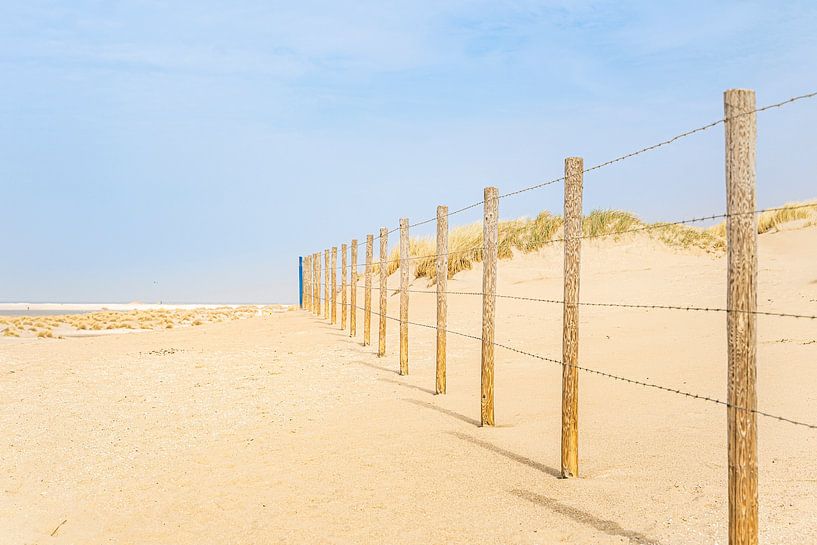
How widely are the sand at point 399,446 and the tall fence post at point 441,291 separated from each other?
1.18ft

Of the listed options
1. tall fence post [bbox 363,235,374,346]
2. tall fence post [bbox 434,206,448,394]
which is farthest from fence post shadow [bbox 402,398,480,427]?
tall fence post [bbox 363,235,374,346]

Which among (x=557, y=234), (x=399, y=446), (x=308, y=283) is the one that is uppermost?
(x=557, y=234)

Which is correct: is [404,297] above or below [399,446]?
above

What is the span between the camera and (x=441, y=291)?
33.9 feet

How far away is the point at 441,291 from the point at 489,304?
6.68ft

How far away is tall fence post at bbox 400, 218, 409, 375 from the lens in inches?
469

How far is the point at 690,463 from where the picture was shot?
6195mm

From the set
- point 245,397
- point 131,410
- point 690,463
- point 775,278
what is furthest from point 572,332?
point 775,278

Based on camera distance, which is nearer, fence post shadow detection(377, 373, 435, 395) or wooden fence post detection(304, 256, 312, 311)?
fence post shadow detection(377, 373, 435, 395)

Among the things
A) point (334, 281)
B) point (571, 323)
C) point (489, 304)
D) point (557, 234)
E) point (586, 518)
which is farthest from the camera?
point (557, 234)

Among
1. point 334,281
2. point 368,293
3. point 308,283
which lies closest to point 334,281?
point 334,281

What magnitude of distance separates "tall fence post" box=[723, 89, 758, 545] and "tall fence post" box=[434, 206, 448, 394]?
5.90 meters

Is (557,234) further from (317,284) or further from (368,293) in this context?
(368,293)

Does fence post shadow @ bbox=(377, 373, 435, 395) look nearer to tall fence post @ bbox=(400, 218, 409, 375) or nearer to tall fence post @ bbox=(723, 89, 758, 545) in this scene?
tall fence post @ bbox=(400, 218, 409, 375)
